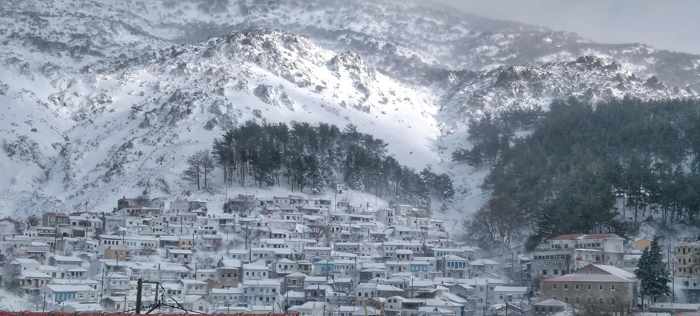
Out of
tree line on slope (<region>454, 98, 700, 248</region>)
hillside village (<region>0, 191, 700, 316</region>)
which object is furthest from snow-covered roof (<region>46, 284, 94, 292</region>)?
tree line on slope (<region>454, 98, 700, 248</region>)

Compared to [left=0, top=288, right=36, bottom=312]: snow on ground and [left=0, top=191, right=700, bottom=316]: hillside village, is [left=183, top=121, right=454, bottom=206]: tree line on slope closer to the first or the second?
[left=0, top=191, right=700, bottom=316]: hillside village

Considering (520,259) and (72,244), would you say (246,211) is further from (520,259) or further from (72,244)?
(520,259)

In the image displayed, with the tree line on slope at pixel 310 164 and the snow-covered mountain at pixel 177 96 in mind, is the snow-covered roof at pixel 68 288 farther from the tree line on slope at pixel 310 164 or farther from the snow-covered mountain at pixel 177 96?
the tree line on slope at pixel 310 164


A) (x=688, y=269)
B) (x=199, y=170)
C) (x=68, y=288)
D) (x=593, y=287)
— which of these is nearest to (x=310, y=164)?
(x=199, y=170)

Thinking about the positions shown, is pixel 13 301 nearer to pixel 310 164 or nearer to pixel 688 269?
pixel 310 164

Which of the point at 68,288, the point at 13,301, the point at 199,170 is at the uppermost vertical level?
the point at 199,170

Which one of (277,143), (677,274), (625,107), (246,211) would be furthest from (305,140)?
(677,274)
